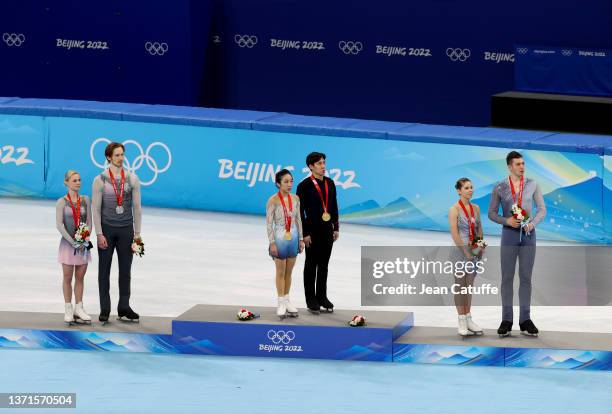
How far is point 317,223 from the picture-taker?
14.0 m

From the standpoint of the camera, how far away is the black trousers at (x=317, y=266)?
14.1m

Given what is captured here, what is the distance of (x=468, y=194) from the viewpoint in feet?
43.7

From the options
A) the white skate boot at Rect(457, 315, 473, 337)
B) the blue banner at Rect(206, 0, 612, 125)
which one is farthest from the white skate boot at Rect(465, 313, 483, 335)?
the blue banner at Rect(206, 0, 612, 125)

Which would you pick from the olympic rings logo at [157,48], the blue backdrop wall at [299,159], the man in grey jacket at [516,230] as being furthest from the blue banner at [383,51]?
the man in grey jacket at [516,230]

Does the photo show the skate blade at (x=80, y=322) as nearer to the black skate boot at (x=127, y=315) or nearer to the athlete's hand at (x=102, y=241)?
the black skate boot at (x=127, y=315)

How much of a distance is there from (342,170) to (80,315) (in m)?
6.71

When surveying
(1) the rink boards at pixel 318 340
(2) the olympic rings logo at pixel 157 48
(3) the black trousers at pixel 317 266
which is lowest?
(1) the rink boards at pixel 318 340

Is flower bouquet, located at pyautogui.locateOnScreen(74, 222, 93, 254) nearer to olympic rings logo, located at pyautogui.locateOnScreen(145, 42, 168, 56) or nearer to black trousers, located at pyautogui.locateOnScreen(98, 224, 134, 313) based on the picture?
black trousers, located at pyautogui.locateOnScreen(98, 224, 134, 313)

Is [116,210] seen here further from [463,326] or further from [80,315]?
[463,326]

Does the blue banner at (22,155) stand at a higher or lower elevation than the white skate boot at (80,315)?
higher

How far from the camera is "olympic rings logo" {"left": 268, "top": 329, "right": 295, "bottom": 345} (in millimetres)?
13734

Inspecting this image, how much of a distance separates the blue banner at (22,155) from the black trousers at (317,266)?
28.0 ft

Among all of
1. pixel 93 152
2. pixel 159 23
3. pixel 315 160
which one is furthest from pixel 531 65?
pixel 315 160

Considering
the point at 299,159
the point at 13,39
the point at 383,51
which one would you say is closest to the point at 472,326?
the point at 299,159
